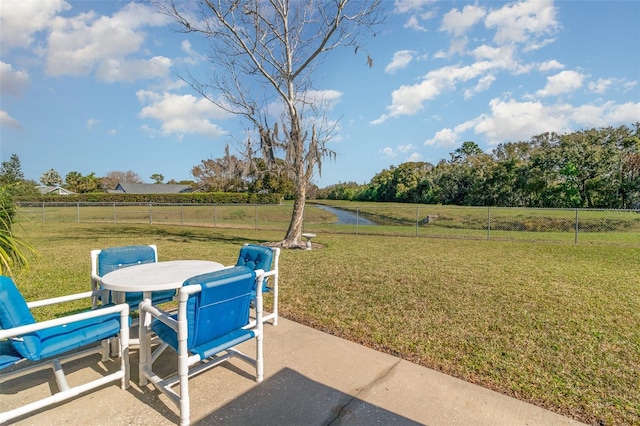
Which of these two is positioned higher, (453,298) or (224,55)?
(224,55)

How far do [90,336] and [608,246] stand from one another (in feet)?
45.6

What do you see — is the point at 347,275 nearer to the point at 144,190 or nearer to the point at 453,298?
the point at 453,298

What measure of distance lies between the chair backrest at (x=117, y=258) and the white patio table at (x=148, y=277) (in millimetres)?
159

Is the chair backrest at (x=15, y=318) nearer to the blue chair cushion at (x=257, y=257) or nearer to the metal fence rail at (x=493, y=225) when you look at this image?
the blue chair cushion at (x=257, y=257)

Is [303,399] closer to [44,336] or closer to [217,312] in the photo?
[217,312]

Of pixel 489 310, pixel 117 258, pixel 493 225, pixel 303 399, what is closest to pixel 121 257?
pixel 117 258

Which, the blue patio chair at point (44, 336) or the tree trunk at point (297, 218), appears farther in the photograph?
the tree trunk at point (297, 218)

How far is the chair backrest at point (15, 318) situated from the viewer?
186 centimetres

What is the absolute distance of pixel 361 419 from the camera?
202 cm

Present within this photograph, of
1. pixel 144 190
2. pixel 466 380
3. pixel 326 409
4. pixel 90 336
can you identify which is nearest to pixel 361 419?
pixel 326 409

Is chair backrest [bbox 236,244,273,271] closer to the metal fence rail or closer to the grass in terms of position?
the grass

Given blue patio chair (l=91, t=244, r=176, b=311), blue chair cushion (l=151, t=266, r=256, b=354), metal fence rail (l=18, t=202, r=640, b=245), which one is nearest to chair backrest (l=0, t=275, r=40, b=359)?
blue chair cushion (l=151, t=266, r=256, b=354)

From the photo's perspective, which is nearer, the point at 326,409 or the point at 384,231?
the point at 326,409

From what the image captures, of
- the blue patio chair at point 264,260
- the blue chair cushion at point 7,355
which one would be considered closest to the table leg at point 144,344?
the blue chair cushion at point 7,355
